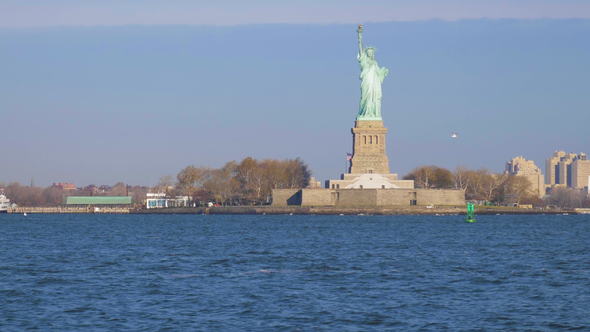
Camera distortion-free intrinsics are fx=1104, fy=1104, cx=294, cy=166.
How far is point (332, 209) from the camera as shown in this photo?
3981 inches

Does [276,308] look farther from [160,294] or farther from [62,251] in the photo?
[62,251]

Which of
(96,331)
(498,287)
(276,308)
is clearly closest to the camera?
(96,331)

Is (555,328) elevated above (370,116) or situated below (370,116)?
below

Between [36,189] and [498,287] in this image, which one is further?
[36,189]

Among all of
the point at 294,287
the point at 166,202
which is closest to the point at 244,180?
the point at 166,202

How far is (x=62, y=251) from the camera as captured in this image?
4212 centimetres

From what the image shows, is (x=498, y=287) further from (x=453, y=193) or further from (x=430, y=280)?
(x=453, y=193)

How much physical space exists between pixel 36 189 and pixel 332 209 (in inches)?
3985

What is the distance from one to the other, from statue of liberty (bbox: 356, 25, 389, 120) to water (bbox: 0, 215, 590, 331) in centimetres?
5570

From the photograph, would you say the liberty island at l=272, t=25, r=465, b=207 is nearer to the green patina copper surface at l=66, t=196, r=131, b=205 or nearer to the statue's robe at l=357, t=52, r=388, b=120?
the statue's robe at l=357, t=52, r=388, b=120

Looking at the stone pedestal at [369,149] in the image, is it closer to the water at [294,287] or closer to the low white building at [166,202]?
the low white building at [166,202]

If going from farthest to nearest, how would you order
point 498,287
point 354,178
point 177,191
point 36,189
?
point 36,189 < point 177,191 < point 354,178 < point 498,287

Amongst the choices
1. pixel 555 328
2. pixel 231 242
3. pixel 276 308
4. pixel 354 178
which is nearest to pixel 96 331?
pixel 276 308

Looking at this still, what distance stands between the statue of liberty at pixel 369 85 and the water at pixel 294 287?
5570 centimetres
